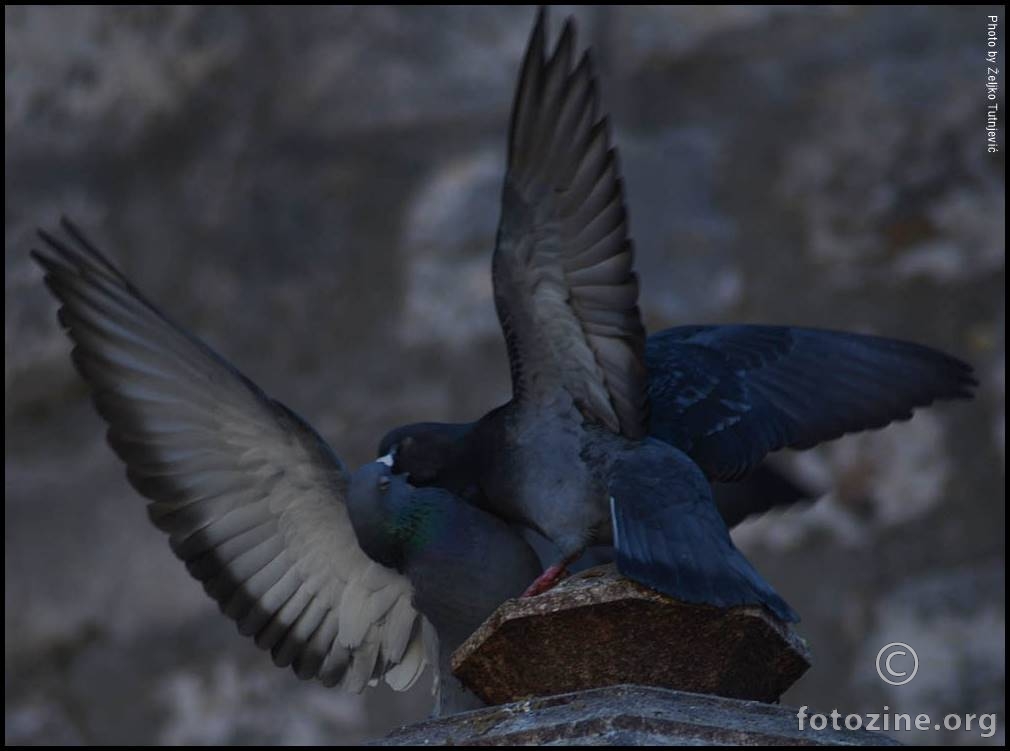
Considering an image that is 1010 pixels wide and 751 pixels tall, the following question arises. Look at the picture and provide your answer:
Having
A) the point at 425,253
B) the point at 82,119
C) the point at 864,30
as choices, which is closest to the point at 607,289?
the point at 425,253

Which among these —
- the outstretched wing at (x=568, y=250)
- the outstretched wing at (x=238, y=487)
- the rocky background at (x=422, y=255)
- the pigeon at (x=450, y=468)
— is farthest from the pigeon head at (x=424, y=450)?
the rocky background at (x=422, y=255)

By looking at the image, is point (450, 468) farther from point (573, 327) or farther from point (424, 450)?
point (573, 327)

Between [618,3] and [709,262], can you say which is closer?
[709,262]

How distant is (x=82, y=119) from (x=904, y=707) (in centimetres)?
237

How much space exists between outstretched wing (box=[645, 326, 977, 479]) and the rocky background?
3.43 feet

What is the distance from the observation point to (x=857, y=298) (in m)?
3.75

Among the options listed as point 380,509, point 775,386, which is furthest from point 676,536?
point 775,386

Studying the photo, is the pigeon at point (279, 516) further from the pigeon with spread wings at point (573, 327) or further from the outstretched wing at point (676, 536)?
the outstretched wing at point (676, 536)

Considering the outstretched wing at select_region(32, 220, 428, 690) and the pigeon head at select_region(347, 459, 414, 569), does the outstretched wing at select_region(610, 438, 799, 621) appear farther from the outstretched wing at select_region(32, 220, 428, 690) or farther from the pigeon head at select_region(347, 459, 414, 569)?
the outstretched wing at select_region(32, 220, 428, 690)

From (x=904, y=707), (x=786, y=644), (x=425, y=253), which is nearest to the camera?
(x=786, y=644)

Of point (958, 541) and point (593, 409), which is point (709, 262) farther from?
point (593, 409)

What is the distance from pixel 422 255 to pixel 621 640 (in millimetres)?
2192

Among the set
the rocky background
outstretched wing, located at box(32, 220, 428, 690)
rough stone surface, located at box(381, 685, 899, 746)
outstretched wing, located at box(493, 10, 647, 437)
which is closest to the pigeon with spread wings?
outstretched wing, located at box(493, 10, 647, 437)

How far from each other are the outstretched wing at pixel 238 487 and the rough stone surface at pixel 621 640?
0.61 meters
